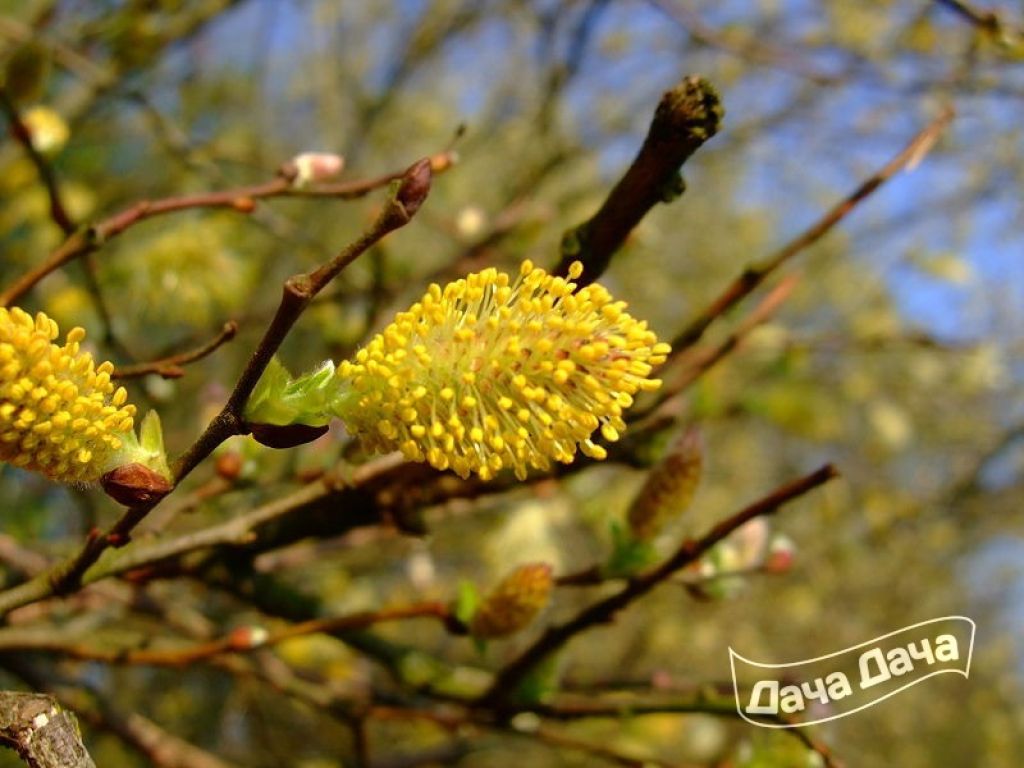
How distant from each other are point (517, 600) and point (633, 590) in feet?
0.35

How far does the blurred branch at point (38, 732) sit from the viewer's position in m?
0.50

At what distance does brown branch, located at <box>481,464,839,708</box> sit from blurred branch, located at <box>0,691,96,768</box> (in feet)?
1.57

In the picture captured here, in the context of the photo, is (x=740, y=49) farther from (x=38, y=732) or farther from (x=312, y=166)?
(x=38, y=732)

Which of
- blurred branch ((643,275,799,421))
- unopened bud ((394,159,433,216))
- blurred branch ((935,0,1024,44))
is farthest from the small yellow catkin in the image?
blurred branch ((935,0,1024,44))

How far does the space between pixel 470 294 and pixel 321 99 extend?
12.6 ft

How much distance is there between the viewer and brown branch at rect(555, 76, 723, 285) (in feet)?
1.96

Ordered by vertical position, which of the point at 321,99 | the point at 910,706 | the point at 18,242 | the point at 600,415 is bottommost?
the point at 600,415

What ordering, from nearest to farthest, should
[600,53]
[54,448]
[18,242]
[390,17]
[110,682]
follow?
1. [54,448]
2. [18,242]
3. [110,682]
4. [600,53]
5. [390,17]

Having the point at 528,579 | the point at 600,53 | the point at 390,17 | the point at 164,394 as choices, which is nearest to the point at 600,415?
the point at 528,579

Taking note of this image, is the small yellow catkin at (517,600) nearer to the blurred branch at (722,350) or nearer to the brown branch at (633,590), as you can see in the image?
the brown branch at (633,590)

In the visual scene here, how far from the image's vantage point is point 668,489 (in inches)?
35.9

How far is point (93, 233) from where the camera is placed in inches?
33.0

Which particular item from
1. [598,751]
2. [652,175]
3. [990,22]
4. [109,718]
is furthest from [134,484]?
[990,22]

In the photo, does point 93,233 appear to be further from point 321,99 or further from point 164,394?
point 321,99
